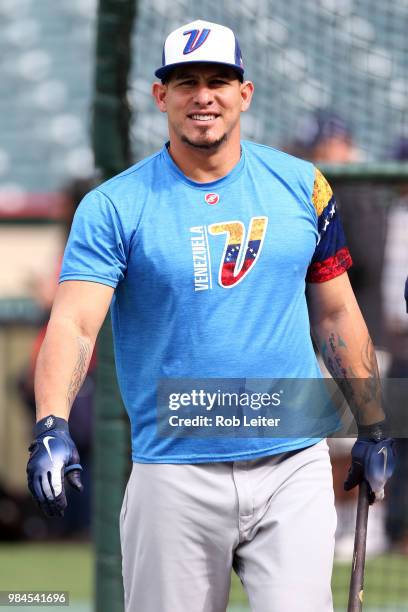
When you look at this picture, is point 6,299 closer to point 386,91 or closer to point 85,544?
point 85,544

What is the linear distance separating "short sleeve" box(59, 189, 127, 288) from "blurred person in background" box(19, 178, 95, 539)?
169 inches

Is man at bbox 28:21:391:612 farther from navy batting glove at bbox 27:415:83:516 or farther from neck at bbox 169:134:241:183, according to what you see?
navy batting glove at bbox 27:415:83:516

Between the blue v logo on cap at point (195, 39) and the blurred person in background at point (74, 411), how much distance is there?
14.1 ft

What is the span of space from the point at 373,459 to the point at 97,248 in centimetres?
95

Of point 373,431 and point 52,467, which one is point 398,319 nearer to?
point 373,431

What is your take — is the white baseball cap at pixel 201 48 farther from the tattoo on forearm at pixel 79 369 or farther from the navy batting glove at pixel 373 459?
the navy batting glove at pixel 373 459

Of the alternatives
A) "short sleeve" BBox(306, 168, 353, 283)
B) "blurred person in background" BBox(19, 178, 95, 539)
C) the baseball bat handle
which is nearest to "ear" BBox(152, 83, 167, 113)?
"short sleeve" BBox(306, 168, 353, 283)

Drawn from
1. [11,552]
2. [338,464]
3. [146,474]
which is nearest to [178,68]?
[146,474]

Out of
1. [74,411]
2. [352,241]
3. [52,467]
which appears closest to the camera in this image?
[52,467]

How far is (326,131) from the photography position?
640 centimetres

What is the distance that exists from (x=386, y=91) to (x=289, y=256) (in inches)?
116

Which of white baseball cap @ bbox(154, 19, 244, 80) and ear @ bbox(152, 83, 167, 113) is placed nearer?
white baseball cap @ bbox(154, 19, 244, 80)

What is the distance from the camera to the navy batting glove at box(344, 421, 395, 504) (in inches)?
139

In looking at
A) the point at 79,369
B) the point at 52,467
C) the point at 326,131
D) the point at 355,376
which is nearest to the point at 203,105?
the point at 79,369
